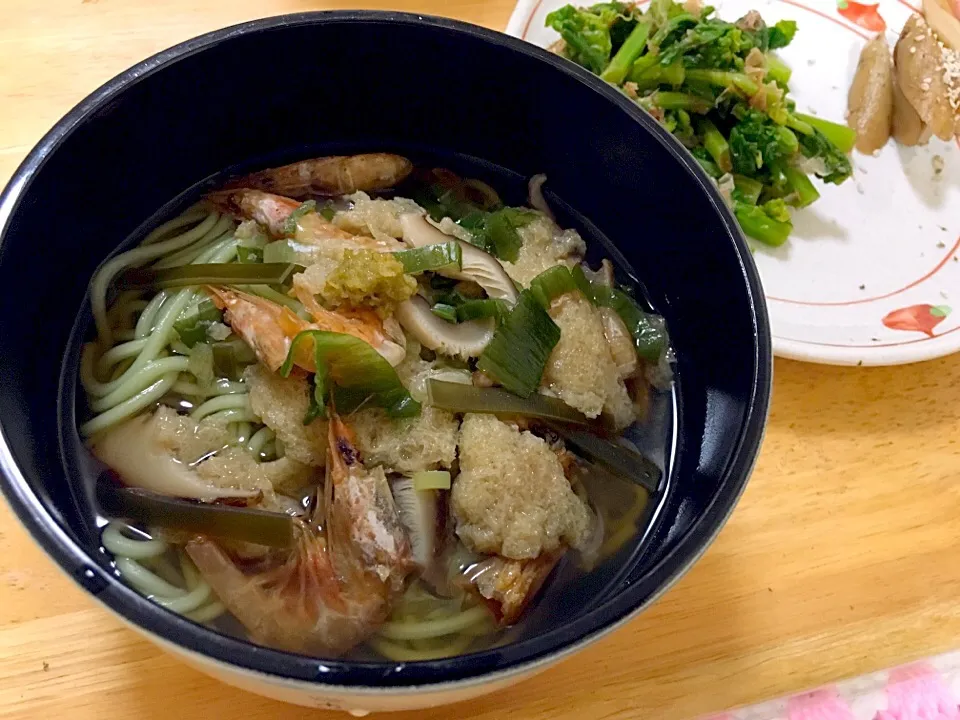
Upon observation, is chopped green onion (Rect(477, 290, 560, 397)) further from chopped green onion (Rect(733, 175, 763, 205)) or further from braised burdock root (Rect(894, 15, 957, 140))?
braised burdock root (Rect(894, 15, 957, 140))

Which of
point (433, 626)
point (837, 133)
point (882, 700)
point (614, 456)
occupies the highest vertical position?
point (837, 133)

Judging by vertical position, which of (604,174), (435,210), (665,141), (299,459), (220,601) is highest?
(665,141)

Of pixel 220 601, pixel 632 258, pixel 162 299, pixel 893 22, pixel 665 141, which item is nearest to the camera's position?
pixel 220 601

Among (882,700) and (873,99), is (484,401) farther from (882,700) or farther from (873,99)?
(873,99)

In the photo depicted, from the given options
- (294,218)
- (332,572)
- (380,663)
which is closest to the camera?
(380,663)

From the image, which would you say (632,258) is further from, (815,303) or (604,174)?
(815,303)

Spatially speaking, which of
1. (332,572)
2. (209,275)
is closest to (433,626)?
(332,572)

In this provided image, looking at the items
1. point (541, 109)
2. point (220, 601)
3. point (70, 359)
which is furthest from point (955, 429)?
point (70, 359)
